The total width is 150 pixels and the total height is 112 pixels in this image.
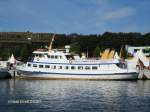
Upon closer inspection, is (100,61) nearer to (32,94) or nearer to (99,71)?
(99,71)

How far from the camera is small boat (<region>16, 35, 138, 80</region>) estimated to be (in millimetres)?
72812

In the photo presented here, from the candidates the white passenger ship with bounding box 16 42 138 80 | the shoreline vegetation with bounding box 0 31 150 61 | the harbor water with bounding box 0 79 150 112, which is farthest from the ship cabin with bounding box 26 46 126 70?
the shoreline vegetation with bounding box 0 31 150 61

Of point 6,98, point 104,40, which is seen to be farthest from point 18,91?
point 104,40

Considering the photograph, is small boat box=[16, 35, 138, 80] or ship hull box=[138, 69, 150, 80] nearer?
small boat box=[16, 35, 138, 80]

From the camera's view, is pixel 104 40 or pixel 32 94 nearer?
pixel 32 94

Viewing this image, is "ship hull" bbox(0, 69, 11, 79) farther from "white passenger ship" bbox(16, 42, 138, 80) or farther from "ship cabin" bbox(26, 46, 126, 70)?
"ship cabin" bbox(26, 46, 126, 70)

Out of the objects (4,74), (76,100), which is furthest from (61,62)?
(76,100)

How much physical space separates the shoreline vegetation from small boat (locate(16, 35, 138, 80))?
50.1m

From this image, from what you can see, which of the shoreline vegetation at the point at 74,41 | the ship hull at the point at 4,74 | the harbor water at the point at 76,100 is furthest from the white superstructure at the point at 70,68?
the shoreline vegetation at the point at 74,41

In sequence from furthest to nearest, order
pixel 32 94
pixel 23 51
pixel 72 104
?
pixel 23 51 < pixel 32 94 < pixel 72 104

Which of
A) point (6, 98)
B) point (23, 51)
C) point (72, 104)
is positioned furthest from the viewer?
point (23, 51)

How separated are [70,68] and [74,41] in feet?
278

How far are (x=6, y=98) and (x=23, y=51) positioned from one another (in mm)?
81579

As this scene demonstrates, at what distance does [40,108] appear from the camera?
38.6 meters
